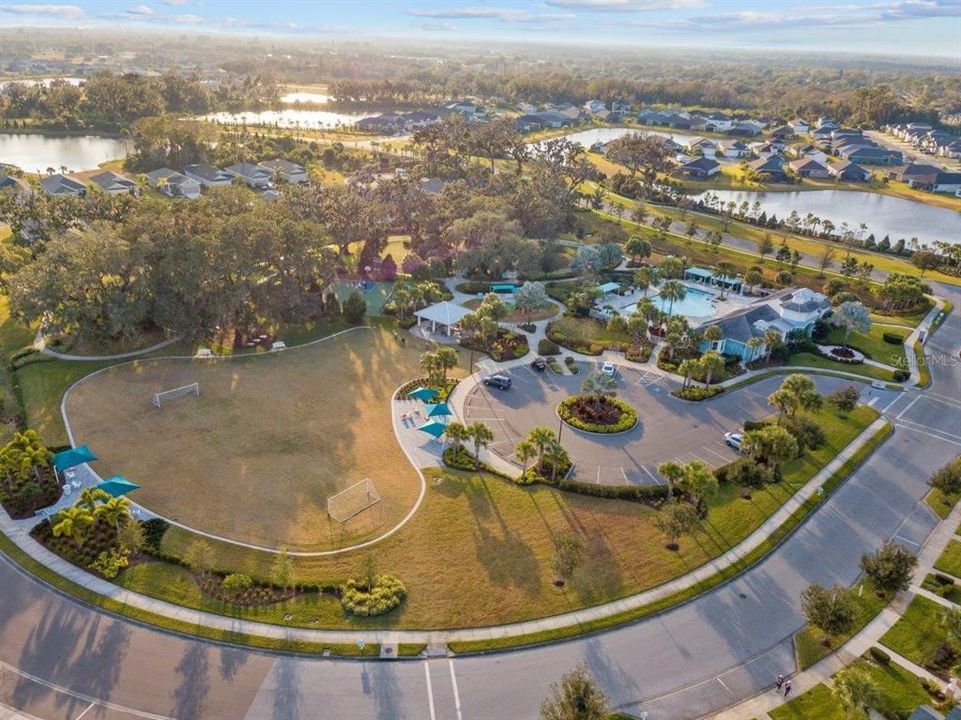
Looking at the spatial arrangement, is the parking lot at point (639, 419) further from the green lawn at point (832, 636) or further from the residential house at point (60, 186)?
the residential house at point (60, 186)

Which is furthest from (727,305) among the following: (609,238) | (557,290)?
(609,238)

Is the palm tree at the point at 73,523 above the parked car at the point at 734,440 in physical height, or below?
above

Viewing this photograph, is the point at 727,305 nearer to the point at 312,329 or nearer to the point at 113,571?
the point at 312,329

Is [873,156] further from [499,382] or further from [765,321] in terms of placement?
[499,382]

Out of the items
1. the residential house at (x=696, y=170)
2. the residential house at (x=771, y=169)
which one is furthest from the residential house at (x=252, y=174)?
the residential house at (x=771, y=169)

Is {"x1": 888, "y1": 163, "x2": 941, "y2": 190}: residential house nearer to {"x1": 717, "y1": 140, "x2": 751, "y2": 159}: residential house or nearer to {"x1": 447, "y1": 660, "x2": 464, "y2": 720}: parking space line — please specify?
{"x1": 717, "y1": 140, "x2": 751, "y2": 159}: residential house

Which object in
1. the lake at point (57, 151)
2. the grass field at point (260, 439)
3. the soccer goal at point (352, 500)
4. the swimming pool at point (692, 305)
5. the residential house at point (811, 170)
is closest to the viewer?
the grass field at point (260, 439)
